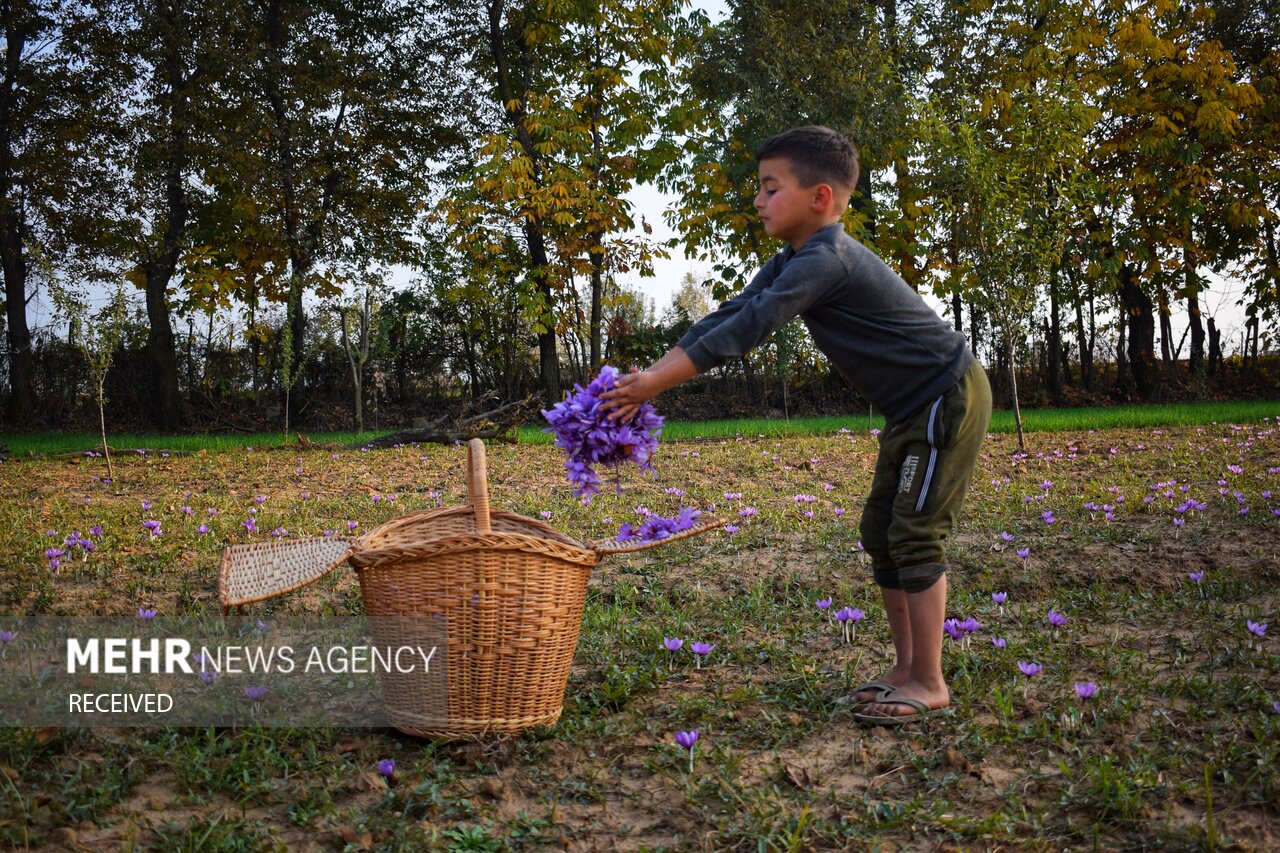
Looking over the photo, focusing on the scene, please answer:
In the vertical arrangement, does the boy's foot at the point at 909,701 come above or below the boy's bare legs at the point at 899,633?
below

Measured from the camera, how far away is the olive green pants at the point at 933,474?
9.65 ft

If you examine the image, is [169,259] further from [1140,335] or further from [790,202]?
[1140,335]

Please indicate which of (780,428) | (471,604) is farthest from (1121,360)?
(471,604)

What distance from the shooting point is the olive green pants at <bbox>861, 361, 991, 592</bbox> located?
2.94 m

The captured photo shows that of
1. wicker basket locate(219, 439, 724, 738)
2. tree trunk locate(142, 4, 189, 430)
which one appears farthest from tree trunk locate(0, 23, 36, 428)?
wicker basket locate(219, 439, 724, 738)

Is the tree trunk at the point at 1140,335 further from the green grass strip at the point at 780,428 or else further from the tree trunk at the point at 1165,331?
the green grass strip at the point at 780,428

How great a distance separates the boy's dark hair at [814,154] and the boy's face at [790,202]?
0.02 m

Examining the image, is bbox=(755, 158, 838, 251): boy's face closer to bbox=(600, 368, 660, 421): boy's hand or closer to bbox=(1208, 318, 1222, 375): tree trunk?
bbox=(600, 368, 660, 421): boy's hand

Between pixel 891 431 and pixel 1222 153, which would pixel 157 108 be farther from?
pixel 1222 153

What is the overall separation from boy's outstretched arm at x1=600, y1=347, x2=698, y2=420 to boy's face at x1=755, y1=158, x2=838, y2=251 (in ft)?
2.02

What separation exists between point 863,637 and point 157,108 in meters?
18.2

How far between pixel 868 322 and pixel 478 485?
4.35ft

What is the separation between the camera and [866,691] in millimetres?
3186

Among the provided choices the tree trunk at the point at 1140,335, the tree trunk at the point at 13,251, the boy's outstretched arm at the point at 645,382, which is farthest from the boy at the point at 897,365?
the tree trunk at the point at 1140,335
